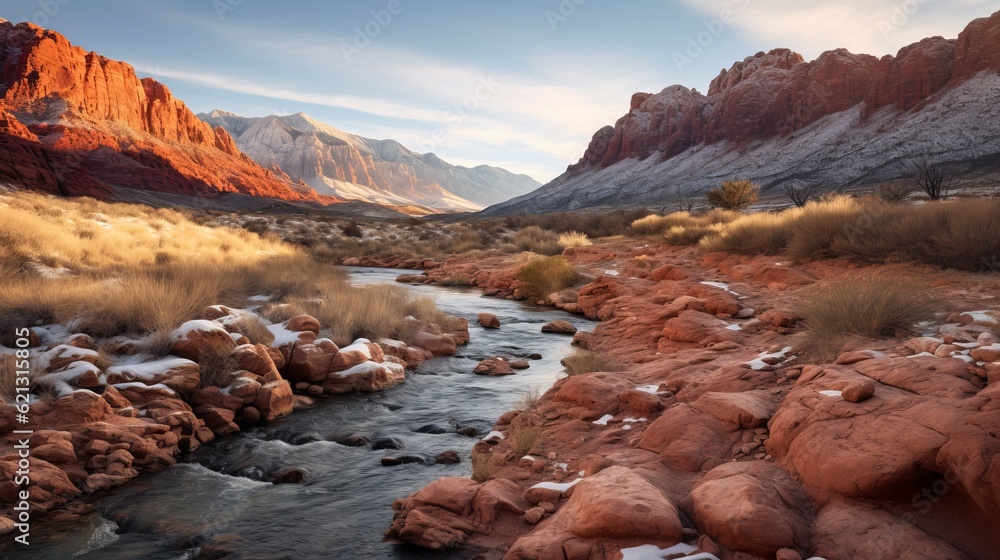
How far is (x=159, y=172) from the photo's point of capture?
78500 mm

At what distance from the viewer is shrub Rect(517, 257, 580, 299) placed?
15688 millimetres

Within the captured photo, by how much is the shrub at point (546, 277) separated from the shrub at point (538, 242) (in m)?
7.15

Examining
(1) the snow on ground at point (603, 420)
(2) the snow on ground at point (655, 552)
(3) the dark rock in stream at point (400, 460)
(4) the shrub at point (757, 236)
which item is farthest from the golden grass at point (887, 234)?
(3) the dark rock in stream at point (400, 460)

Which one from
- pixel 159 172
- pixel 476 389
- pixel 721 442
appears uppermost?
pixel 159 172

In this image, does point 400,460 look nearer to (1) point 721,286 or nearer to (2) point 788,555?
(2) point 788,555

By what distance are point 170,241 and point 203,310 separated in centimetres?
761

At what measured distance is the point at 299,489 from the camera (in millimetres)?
5172

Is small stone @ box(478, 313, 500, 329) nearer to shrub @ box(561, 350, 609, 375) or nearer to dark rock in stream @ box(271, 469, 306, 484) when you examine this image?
shrub @ box(561, 350, 609, 375)

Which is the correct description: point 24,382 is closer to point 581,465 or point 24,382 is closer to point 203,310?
point 203,310

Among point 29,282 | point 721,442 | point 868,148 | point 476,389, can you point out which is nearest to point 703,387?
point 721,442

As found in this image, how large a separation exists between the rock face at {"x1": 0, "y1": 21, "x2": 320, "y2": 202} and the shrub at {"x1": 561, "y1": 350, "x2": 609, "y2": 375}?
74.8m

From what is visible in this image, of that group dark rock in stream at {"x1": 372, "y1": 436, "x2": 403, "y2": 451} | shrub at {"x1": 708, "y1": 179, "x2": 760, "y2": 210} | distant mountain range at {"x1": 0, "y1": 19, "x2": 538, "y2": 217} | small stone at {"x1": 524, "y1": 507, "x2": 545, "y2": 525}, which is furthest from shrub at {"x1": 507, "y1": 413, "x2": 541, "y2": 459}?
distant mountain range at {"x1": 0, "y1": 19, "x2": 538, "y2": 217}

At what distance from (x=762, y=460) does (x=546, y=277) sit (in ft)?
38.6

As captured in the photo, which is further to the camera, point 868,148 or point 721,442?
point 868,148
